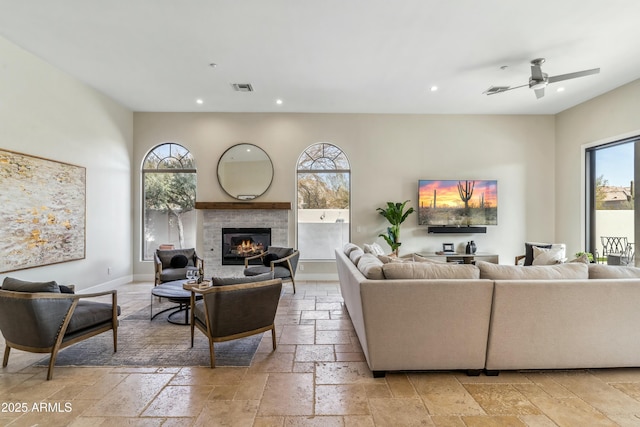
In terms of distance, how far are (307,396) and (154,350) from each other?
1.69 m

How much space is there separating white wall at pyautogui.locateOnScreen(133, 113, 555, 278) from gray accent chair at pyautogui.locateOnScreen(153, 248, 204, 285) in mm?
1371

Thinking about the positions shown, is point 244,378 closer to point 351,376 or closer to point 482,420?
point 351,376

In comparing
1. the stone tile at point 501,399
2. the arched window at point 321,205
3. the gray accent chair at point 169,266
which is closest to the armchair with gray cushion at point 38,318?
the gray accent chair at point 169,266

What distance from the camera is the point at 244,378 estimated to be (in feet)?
8.20

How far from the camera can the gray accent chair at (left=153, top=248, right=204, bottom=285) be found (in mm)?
4734

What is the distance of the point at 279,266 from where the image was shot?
17.2ft

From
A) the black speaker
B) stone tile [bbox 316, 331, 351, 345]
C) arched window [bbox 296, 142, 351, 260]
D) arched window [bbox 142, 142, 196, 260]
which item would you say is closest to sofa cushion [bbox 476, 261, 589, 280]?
stone tile [bbox 316, 331, 351, 345]

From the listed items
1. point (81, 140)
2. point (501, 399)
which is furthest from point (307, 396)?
point (81, 140)

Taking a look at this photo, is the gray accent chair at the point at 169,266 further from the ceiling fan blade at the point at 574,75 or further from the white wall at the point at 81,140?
the ceiling fan blade at the point at 574,75

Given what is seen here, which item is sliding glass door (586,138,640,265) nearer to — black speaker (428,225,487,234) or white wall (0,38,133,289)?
black speaker (428,225,487,234)

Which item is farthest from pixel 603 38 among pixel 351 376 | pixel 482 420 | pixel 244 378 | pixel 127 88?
pixel 127 88

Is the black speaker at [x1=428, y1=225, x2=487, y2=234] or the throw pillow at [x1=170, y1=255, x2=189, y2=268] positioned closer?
the throw pillow at [x1=170, y1=255, x2=189, y2=268]

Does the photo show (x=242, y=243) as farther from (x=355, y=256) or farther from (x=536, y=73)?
(x=536, y=73)

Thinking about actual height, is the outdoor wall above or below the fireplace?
above
